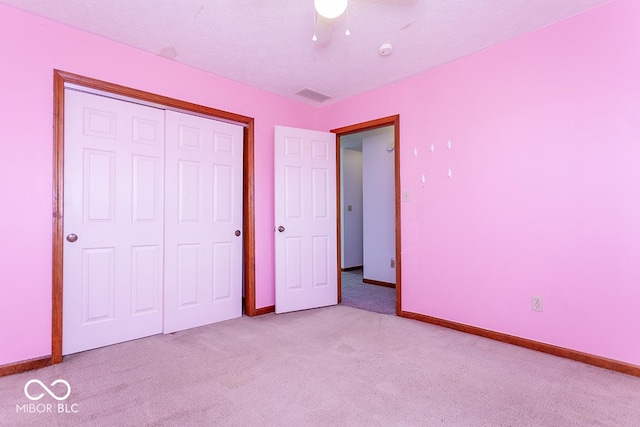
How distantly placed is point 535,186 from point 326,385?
218 cm

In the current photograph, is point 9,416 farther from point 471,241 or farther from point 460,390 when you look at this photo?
point 471,241

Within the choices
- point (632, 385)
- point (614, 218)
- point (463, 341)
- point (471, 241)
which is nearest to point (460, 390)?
point (463, 341)

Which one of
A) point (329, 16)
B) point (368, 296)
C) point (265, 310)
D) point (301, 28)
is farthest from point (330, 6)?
point (368, 296)

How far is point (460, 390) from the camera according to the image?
192 cm

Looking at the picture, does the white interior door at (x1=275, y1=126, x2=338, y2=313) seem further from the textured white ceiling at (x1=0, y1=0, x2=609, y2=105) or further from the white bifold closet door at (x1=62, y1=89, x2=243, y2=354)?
the textured white ceiling at (x1=0, y1=0, x2=609, y2=105)

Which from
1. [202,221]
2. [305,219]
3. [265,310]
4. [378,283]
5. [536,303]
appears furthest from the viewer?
[378,283]

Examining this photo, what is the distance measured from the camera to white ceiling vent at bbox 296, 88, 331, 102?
3.72 meters

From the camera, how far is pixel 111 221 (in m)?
2.70

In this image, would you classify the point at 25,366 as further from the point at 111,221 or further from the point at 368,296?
the point at 368,296

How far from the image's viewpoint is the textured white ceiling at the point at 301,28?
7.27 feet

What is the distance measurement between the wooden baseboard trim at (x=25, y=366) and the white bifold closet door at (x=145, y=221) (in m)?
0.19

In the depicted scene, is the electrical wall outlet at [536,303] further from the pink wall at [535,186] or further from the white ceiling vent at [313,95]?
the white ceiling vent at [313,95]

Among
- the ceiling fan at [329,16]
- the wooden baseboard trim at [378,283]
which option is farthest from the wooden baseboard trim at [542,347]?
the ceiling fan at [329,16]

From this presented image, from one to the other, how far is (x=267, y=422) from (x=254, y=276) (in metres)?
2.01
